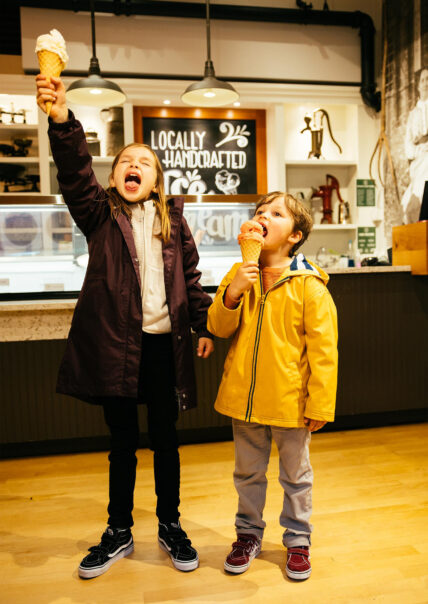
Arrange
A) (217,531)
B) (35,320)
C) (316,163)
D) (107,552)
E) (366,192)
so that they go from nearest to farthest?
(107,552) → (217,531) → (35,320) → (316,163) → (366,192)

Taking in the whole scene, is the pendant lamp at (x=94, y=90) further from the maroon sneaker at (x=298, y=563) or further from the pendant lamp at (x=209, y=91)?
the maroon sneaker at (x=298, y=563)

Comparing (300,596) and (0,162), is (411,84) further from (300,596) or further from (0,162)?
(300,596)

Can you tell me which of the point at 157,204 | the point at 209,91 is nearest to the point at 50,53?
the point at 157,204

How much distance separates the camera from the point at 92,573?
159cm

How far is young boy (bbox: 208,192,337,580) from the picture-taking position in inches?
59.1

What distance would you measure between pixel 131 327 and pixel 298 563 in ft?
3.06

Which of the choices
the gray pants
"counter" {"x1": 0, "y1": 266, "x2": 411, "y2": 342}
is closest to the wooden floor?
the gray pants

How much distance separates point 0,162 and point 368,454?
363cm

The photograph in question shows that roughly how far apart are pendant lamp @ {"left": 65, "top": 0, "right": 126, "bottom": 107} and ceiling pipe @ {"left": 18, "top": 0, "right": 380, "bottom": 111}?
108 cm

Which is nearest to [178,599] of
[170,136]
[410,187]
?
[410,187]

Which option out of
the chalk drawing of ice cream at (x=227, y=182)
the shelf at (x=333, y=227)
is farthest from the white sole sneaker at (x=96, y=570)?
the chalk drawing of ice cream at (x=227, y=182)

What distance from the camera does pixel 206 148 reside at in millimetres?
4664

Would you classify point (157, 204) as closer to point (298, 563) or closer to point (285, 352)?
point (285, 352)

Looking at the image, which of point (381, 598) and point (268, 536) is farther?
point (268, 536)
